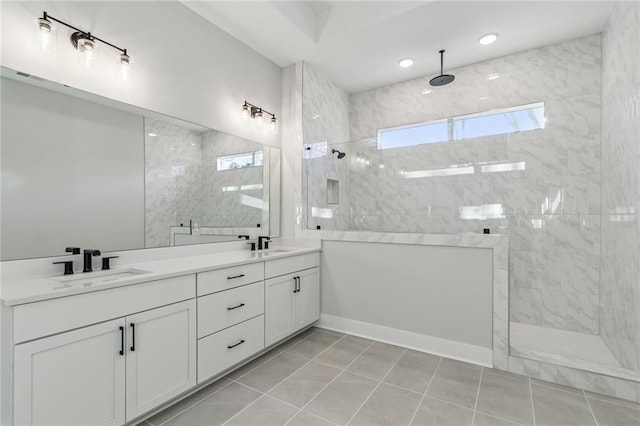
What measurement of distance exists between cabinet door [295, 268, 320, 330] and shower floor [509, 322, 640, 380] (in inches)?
69.4

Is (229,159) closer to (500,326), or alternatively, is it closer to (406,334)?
(406,334)

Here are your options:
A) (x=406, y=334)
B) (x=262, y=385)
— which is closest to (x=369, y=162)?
(x=406, y=334)

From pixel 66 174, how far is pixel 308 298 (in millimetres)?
2169

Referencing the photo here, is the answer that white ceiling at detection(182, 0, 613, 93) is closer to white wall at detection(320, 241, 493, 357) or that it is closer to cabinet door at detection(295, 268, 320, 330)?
white wall at detection(320, 241, 493, 357)

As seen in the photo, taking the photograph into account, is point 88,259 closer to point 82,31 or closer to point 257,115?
point 82,31

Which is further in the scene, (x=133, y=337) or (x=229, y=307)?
(x=229, y=307)

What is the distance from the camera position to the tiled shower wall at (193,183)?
2199mm

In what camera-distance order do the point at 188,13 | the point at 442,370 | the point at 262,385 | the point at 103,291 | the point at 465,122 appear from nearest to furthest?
the point at 103,291
the point at 262,385
the point at 442,370
the point at 188,13
the point at 465,122

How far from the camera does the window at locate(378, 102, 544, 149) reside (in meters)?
3.01

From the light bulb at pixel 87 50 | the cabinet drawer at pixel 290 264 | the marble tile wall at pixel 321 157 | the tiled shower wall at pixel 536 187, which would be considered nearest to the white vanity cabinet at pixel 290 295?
the cabinet drawer at pixel 290 264

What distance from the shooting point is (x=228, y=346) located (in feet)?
6.75

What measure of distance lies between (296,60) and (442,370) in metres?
3.42

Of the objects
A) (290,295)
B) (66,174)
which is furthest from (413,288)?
(66,174)

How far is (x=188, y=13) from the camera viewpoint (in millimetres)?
2465
